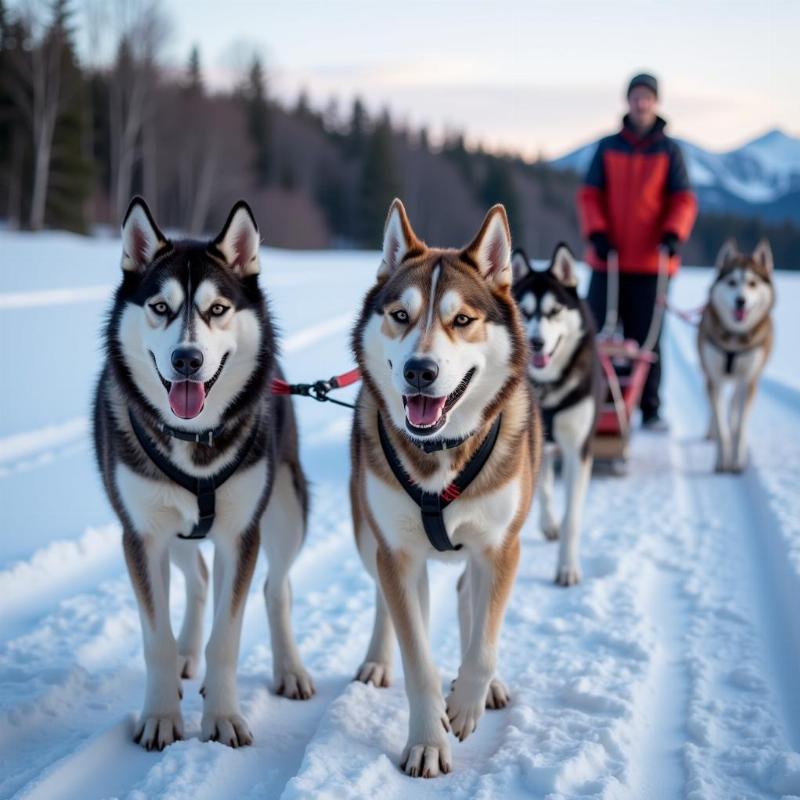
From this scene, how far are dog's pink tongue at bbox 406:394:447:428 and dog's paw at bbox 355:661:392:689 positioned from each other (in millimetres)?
1094

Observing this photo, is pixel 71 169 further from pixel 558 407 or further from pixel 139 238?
pixel 139 238

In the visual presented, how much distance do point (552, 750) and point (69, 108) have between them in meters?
28.1

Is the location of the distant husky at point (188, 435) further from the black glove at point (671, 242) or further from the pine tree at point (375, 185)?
the pine tree at point (375, 185)

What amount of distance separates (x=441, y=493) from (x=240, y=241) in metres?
1.00

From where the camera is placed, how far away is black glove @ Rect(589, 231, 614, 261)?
6.34 meters

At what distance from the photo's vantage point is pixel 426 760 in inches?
94.0

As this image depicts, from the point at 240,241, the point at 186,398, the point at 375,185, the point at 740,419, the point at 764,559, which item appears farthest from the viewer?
the point at 375,185

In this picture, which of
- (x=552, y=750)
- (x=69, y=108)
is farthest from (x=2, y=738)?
(x=69, y=108)

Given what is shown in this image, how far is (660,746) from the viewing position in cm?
253

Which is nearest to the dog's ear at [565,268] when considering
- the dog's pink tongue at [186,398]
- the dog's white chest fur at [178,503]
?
the dog's white chest fur at [178,503]

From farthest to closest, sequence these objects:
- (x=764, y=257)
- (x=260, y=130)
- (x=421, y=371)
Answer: (x=260, y=130), (x=764, y=257), (x=421, y=371)

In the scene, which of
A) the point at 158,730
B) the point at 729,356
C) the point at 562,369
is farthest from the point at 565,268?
the point at 158,730

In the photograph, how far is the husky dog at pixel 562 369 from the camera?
4.37m

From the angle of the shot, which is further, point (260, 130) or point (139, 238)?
point (260, 130)
